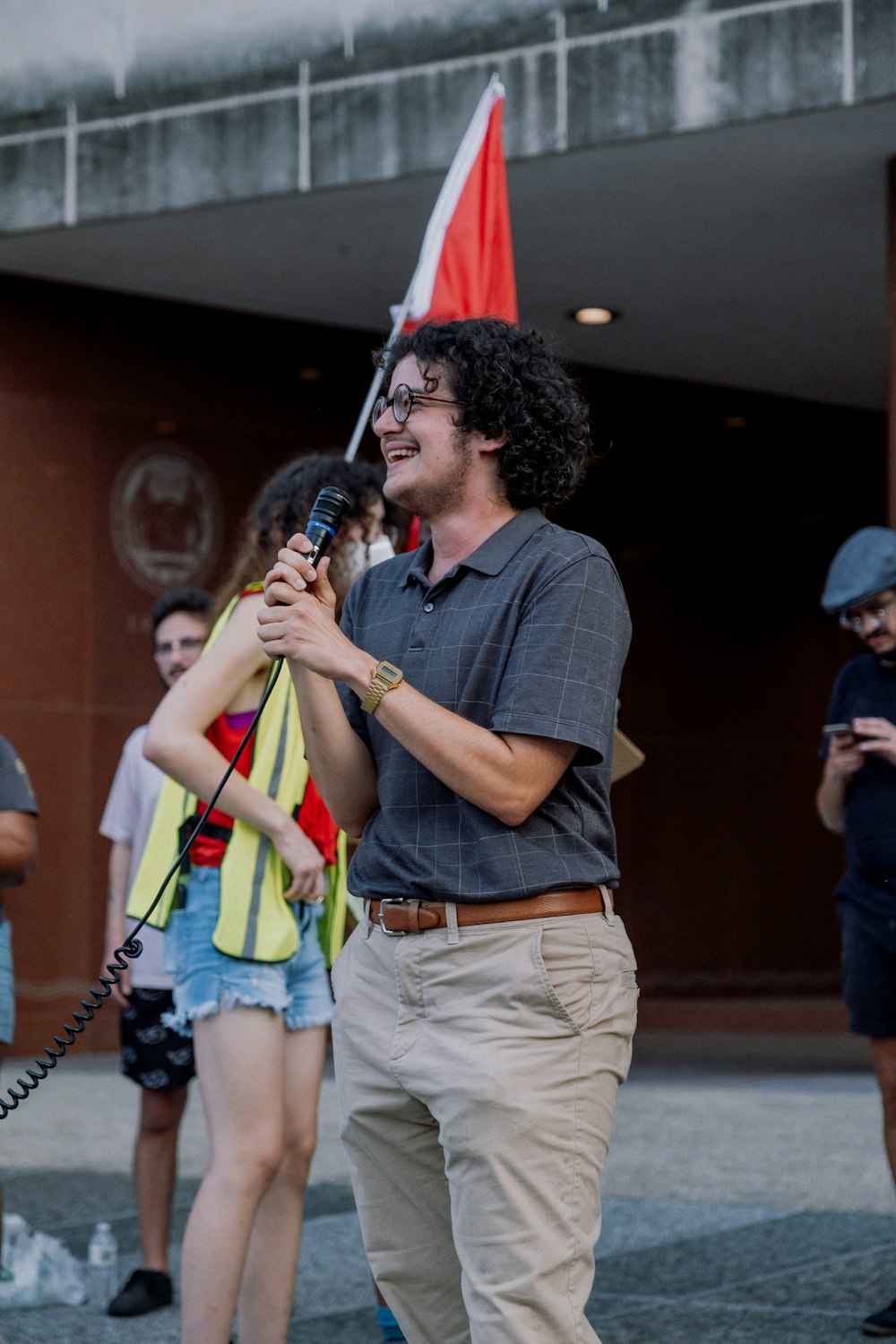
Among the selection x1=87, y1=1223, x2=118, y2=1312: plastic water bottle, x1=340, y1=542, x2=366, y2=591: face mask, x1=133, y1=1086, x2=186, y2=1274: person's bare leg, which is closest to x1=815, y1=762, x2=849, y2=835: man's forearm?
x1=340, y1=542, x2=366, y2=591: face mask

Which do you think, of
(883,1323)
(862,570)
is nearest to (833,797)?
(862,570)

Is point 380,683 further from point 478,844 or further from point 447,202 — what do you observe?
point 447,202

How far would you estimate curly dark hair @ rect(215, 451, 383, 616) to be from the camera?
411 cm

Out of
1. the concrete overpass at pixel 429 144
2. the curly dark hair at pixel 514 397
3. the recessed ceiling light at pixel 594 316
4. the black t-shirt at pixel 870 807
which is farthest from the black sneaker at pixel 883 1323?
the recessed ceiling light at pixel 594 316

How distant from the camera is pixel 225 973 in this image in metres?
3.83

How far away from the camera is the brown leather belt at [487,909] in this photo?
2.78 metres

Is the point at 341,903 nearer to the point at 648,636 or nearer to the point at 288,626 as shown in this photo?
the point at 288,626

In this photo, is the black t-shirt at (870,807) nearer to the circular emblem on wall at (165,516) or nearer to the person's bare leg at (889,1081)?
the person's bare leg at (889,1081)

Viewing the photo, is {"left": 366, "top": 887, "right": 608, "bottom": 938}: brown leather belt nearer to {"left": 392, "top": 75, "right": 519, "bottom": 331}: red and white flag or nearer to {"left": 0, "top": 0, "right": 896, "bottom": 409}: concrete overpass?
{"left": 392, "top": 75, "right": 519, "bottom": 331}: red and white flag

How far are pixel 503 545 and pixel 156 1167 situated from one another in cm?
304

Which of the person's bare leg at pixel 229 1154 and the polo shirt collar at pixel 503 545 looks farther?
the person's bare leg at pixel 229 1154

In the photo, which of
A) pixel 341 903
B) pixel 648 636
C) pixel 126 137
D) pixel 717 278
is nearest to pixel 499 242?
pixel 341 903

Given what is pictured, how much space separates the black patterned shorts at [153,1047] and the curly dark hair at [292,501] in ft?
5.64

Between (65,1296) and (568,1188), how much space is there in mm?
2885
